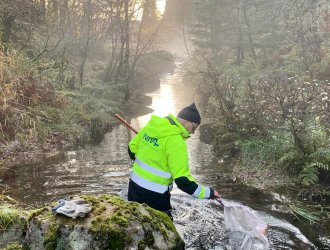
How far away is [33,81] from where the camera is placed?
14.1 meters

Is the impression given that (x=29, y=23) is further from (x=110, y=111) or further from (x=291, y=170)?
(x=291, y=170)

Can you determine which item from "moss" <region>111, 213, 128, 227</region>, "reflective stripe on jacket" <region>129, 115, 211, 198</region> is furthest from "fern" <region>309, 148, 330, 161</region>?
"moss" <region>111, 213, 128, 227</region>

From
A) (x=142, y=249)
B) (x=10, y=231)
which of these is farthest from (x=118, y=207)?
(x=10, y=231)

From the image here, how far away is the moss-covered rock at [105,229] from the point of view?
4496mm

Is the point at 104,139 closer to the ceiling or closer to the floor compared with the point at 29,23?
closer to the floor

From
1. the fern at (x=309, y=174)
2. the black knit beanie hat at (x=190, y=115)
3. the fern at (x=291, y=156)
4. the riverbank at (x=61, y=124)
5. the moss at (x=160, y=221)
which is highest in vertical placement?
the black knit beanie hat at (x=190, y=115)

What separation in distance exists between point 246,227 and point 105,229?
2.21 meters

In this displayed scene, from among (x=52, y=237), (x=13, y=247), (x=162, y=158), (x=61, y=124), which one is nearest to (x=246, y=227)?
(x=162, y=158)

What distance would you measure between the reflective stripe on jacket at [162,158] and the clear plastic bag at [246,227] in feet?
2.91

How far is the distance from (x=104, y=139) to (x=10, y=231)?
10123 mm

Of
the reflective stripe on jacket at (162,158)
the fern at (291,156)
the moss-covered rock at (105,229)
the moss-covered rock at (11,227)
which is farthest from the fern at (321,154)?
the moss-covered rock at (11,227)

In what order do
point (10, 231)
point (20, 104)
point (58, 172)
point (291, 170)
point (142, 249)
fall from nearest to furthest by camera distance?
point (142, 249)
point (10, 231)
point (291, 170)
point (58, 172)
point (20, 104)

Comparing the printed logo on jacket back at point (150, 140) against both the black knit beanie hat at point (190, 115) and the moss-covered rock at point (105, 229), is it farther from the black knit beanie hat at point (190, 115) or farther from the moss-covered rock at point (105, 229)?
the moss-covered rock at point (105, 229)

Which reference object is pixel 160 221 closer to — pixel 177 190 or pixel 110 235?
pixel 110 235
